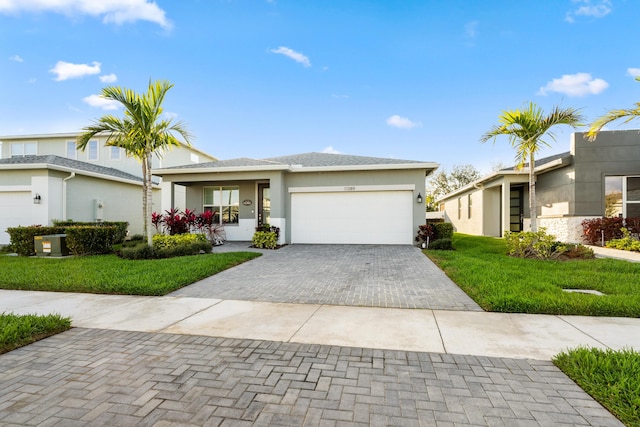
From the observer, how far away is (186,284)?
6.18 meters

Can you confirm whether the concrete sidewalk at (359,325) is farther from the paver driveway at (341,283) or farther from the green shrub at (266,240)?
the green shrub at (266,240)

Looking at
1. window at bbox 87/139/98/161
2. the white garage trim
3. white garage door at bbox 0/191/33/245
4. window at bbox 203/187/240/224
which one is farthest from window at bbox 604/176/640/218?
window at bbox 87/139/98/161

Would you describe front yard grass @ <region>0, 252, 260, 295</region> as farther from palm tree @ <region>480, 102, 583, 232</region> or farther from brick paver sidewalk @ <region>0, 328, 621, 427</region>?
palm tree @ <region>480, 102, 583, 232</region>

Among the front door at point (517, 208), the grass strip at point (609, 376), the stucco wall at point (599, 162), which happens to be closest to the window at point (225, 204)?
the grass strip at point (609, 376)

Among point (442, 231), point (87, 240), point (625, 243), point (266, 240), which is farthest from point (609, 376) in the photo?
point (87, 240)

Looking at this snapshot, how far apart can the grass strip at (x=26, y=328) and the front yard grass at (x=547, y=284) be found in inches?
229

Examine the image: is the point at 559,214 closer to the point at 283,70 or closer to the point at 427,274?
the point at 427,274

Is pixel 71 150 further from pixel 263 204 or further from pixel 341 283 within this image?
pixel 341 283

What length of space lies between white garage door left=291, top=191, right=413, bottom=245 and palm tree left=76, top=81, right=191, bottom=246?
18.0ft

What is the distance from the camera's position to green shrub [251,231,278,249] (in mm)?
11445

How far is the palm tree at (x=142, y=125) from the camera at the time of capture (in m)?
8.90

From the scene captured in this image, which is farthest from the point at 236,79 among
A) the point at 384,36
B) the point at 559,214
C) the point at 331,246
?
the point at 559,214

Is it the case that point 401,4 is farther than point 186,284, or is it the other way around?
point 401,4

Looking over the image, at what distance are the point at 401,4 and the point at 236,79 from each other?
7553mm
